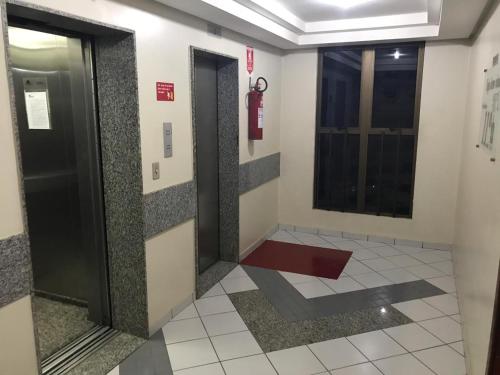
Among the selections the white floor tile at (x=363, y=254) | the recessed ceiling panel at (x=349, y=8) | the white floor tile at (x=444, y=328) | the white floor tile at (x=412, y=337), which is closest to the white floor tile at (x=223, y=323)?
the white floor tile at (x=412, y=337)

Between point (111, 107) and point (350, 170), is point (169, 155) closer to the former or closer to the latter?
point (111, 107)

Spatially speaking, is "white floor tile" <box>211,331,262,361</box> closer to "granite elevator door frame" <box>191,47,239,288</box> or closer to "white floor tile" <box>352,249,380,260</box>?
"granite elevator door frame" <box>191,47,239,288</box>

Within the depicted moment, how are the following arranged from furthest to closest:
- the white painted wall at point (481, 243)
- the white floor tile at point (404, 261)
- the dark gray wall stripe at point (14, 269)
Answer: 1. the white floor tile at point (404, 261)
2. the white painted wall at point (481, 243)
3. the dark gray wall stripe at point (14, 269)

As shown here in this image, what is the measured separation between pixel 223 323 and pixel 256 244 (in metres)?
1.70

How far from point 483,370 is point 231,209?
8.61 ft

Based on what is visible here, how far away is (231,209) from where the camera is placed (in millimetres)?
4117

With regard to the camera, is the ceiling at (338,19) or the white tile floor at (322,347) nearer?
the white tile floor at (322,347)

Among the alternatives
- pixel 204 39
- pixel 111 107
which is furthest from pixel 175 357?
pixel 204 39

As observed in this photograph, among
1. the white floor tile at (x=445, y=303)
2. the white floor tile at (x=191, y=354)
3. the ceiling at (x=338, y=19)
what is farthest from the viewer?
the white floor tile at (x=445, y=303)

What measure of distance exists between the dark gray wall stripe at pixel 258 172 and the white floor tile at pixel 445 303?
2.03 m

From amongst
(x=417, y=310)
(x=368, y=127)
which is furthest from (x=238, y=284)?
(x=368, y=127)

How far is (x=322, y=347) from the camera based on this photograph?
2.76 m

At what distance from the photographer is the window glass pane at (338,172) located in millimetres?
4941

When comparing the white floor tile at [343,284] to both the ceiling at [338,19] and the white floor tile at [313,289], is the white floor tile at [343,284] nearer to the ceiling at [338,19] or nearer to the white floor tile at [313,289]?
the white floor tile at [313,289]
